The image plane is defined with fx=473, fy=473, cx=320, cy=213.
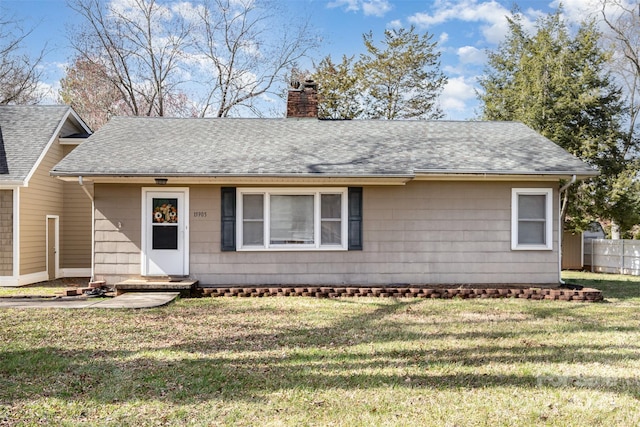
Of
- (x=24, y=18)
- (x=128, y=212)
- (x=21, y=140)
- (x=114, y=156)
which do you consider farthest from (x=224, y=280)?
(x=24, y=18)

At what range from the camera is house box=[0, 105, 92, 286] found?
10688 mm

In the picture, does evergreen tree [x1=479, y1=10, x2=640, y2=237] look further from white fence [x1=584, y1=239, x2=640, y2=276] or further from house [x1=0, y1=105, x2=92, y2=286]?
house [x1=0, y1=105, x2=92, y2=286]

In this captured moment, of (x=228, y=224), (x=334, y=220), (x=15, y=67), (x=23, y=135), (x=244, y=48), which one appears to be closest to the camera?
(x=228, y=224)

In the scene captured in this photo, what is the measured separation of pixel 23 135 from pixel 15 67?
10565 millimetres

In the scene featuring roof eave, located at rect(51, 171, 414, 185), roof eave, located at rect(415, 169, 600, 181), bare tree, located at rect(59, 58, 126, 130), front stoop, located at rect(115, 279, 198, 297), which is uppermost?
bare tree, located at rect(59, 58, 126, 130)

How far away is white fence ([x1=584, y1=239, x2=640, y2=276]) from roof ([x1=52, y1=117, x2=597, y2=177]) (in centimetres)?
709

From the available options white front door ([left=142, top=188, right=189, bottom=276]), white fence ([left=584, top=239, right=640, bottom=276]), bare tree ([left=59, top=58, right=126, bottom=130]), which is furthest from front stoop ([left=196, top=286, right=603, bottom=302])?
bare tree ([left=59, top=58, right=126, bottom=130])

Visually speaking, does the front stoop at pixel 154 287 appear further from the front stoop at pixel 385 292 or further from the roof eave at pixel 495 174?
the roof eave at pixel 495 174

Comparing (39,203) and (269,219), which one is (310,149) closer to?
(269,219)

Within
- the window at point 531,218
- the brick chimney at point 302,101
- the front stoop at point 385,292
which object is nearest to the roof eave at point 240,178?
the front stoop at point 385,292

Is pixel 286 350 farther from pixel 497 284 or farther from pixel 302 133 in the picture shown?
pixel 302 133

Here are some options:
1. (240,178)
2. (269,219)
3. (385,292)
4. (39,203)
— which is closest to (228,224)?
(269,219)

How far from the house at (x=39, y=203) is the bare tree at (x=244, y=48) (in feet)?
30.1

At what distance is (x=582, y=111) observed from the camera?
17000mm
